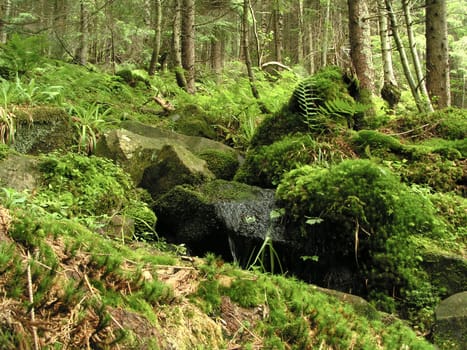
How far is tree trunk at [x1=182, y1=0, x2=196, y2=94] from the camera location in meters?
11.3

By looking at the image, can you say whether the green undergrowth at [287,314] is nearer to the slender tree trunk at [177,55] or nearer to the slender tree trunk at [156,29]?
the slender tree trunk at [177,55]

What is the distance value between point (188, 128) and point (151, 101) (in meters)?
2.66

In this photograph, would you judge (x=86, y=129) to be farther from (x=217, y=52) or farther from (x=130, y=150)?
(x=217, y=52)

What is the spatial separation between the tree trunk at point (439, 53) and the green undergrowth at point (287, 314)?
23.9 ft

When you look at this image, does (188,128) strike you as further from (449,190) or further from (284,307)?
(284,307)

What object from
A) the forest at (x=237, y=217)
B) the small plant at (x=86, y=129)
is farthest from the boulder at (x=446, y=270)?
the small plant at (x=86, y=129)

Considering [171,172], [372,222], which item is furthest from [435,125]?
[171,172]

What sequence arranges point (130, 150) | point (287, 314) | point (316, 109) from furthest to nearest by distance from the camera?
point (316, 109), point (130, 150), point (287, 314)

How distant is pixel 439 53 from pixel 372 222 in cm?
627

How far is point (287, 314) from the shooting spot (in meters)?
2.34

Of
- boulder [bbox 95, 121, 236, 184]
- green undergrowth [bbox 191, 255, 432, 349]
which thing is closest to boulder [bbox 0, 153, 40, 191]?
boulder [bbox 95, 121, 236, 184]

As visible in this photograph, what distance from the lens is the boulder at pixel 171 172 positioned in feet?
19.0

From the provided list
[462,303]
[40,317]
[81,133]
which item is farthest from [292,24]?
[40,317]

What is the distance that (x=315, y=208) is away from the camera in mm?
4340
